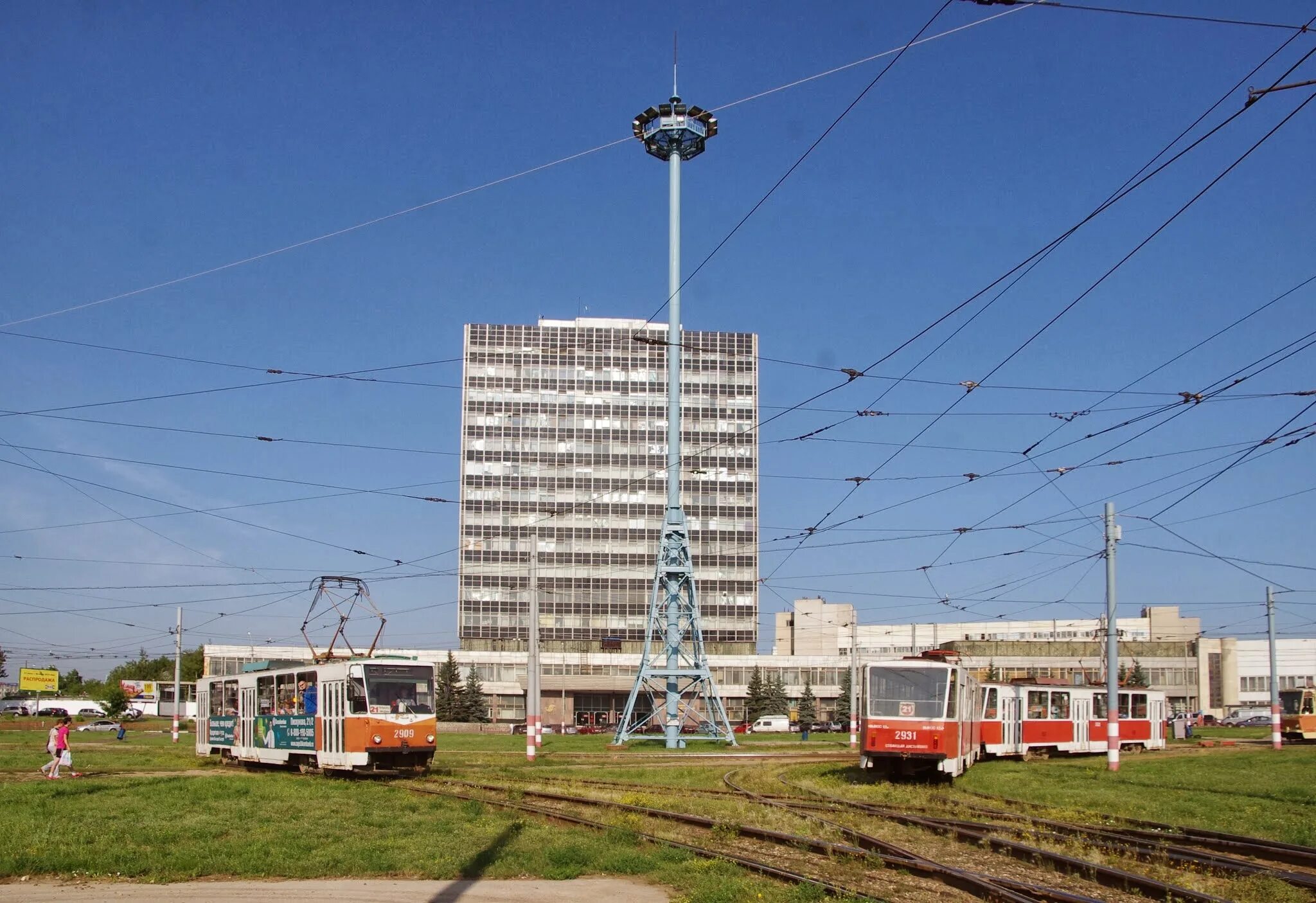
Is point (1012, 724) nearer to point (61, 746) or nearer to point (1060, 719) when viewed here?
point (1060, 719)

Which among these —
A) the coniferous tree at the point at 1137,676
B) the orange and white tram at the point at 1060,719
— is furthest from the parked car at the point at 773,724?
the orange and white tram at the point at 1060,719

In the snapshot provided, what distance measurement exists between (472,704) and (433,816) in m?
81.4

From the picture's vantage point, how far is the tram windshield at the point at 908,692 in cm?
2897

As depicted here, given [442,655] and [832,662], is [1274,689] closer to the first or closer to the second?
[832,662]

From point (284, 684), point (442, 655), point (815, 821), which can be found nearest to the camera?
point (815, 821)

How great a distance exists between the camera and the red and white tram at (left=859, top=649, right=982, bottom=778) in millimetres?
28578

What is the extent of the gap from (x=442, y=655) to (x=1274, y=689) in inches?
3047

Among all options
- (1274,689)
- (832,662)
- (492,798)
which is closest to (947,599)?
(1274,689)

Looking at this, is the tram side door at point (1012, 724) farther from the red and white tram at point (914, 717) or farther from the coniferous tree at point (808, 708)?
the coniferous tree at point (808, 708)

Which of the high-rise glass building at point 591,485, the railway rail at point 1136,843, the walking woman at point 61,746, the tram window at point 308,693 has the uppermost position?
the high-rise glass building at point 591,485

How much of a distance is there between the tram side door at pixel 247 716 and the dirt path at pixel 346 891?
22305mm

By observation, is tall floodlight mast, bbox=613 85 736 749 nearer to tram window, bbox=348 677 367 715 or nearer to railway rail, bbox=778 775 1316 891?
tram window, bbox=348 677 367 715

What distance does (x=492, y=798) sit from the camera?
23047 millimetres

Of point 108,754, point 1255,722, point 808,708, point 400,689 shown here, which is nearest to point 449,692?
point 808,708
